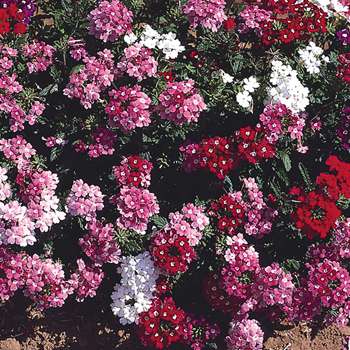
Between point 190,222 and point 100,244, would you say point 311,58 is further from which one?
point 100,244

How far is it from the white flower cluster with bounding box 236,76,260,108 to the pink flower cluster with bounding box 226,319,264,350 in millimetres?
1824

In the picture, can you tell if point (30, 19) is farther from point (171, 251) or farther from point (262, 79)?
point (171, 251)

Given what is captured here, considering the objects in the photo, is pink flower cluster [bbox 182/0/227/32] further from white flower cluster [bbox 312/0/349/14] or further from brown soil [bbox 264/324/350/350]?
brown soil [bbox 264/324/350/350]

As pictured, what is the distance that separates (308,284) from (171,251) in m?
1.17

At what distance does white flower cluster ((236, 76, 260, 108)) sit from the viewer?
555 cm

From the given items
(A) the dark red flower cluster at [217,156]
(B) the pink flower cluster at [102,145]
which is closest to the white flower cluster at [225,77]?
(A) the dark red flower cluster at [217,156]

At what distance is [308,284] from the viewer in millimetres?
5262

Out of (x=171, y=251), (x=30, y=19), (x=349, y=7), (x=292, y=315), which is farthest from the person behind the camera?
(x=349, y=7)

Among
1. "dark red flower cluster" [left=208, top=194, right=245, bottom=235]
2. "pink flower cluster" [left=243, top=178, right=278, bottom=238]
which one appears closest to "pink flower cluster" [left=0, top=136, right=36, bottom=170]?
"dark red flower cluster" [left=208, top=194, right=245, bottom=235]

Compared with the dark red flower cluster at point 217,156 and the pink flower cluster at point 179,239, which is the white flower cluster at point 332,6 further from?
the pink flower cluster at point 179,239

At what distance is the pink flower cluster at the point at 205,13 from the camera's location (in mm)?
5746

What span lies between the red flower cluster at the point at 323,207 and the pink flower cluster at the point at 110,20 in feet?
6.95

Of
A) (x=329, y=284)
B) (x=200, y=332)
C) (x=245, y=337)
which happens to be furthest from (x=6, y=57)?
(x=329, y=284)

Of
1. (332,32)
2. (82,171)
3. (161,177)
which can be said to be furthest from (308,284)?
(332,32)
